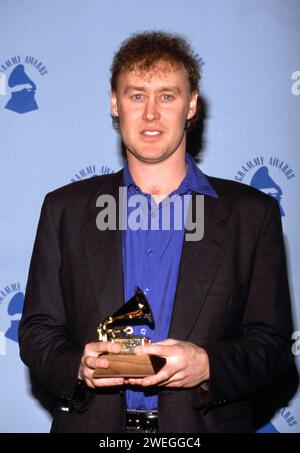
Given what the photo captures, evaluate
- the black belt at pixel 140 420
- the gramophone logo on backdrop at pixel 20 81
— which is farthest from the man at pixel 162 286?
the gramophone logo on backdrop at pixel 20 81

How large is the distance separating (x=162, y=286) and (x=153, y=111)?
1.98 feet

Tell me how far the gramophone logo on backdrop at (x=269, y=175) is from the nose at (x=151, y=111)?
0.97 m

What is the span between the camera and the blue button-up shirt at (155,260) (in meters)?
2.16

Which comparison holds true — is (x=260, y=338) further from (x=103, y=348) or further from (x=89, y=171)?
(x=89, y=171)

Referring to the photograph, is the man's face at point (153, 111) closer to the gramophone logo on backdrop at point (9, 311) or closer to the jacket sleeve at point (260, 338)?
the jacket sleeve at point (260, 338)

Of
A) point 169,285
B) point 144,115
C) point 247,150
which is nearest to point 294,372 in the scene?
point 247,150

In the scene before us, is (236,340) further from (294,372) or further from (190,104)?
(294,372)

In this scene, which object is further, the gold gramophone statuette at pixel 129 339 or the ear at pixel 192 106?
the ear at pixel 192 106

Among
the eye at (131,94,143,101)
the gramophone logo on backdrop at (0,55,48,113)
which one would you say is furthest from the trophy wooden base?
the gramophone logo on backdrop at (0,55,48,113)

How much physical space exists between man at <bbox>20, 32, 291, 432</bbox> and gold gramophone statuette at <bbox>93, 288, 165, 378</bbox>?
0.14 ft

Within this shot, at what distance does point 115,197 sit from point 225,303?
0.55 m
